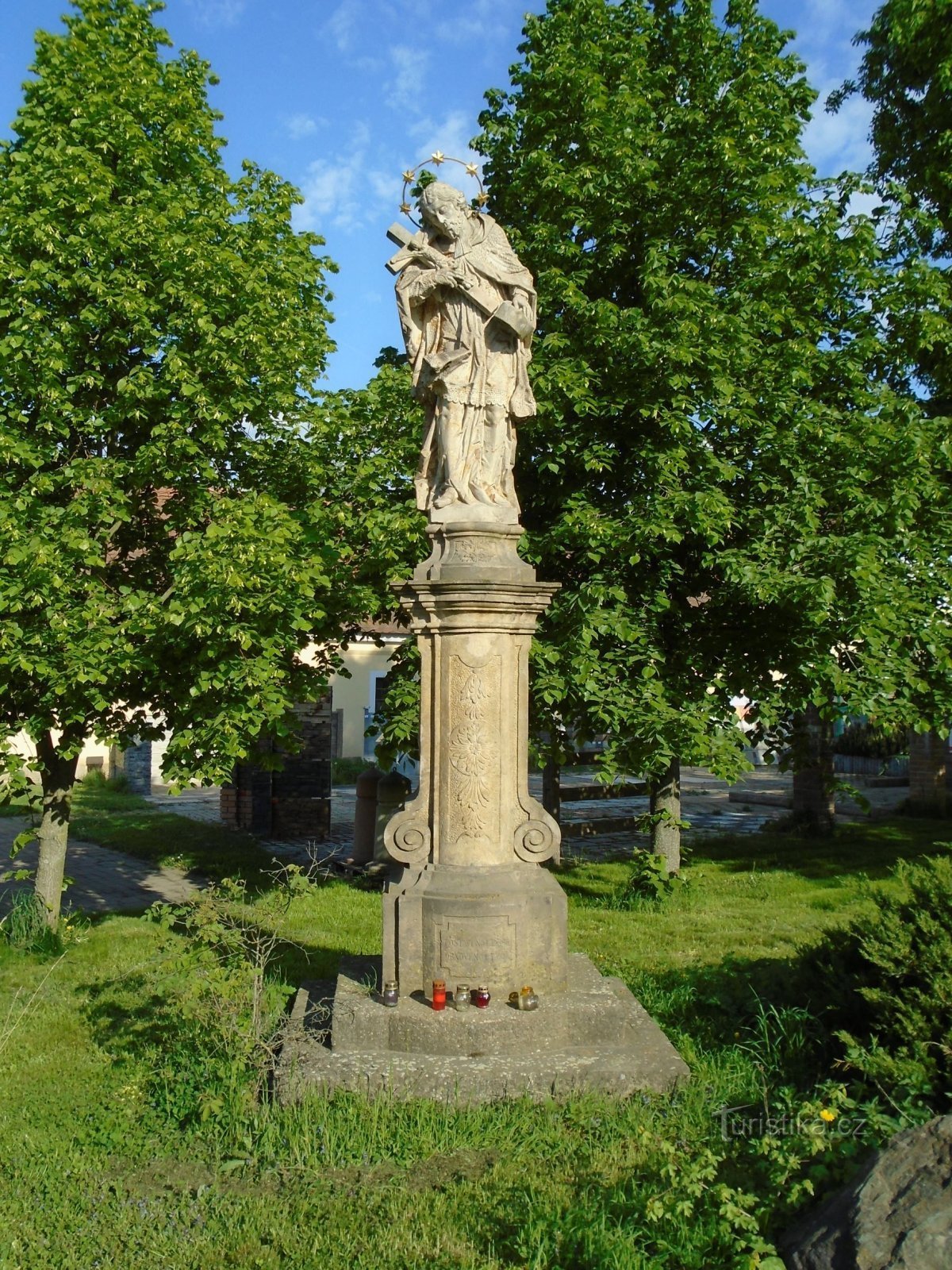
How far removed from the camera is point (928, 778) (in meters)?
17.8

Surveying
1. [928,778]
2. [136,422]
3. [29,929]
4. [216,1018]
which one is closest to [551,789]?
[29,929]

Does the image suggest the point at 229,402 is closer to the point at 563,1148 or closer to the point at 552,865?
the point at 563,1148

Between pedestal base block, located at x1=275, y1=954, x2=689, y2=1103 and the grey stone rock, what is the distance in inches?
72.4

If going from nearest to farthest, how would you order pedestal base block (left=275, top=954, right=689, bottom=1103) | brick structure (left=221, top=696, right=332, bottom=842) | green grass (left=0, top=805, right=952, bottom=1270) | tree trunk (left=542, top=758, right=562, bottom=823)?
green grass (left=0, top=805, right=952, bottom=1270) < pedestal base block (left=275, top=954, right=689, bottom=1103) < tree trunk (left=542, top=758, right=562, bottom=823) < brick structure (left=221, top=696, right=332, bottom=842)

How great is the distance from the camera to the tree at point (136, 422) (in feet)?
24.5

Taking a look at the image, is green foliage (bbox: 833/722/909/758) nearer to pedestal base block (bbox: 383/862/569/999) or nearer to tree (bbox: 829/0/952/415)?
tree (bbox: 829/0/952/415)

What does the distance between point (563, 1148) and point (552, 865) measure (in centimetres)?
850

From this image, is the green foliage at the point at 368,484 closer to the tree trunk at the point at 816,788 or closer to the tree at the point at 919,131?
the tree at the point at 919,131

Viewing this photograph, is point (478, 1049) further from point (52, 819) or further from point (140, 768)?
point (140, 768)

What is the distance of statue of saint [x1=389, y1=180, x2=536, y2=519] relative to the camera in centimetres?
593

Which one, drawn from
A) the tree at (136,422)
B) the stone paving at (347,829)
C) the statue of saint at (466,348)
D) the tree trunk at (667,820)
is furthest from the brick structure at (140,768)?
the statue of saint at (466,348)

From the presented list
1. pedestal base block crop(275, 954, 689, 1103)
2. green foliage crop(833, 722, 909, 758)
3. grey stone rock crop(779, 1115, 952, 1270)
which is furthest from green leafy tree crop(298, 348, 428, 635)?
green foliage crop(833, 722, 909, 758)

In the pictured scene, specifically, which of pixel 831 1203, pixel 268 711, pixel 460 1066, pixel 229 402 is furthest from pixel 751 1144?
pixel 229 402

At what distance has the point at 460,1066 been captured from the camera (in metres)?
4.88
